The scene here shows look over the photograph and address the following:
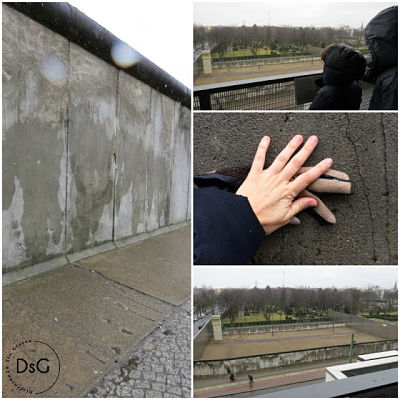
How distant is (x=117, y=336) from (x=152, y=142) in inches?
122

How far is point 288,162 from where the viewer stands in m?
1.88

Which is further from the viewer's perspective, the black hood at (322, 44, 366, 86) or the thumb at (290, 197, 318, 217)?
the black hood at (322, 44, 366, 86)

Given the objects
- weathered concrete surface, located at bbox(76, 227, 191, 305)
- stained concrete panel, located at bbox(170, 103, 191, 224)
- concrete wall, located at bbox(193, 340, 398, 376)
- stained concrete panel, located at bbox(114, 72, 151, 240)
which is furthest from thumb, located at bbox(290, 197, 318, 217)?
stained concrete panel, located at bbox(170, 103, 191, 224)

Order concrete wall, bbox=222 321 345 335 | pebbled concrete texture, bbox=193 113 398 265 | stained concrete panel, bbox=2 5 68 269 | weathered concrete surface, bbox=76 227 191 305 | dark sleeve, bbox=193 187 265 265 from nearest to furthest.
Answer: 1. dark sleeve, bbox=193 187 265 265
2. pebbled concrete texture, bbox=193 113 398 265
3. stained concrete panel, bbox=2 5 68 269
4. weathered concrete surface, bbox=76 227 191 305
5. concrete wall, bbox=222 321 345 335

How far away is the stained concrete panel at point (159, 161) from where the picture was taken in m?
4.44

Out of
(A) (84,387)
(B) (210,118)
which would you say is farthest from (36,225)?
(B) (210,118)

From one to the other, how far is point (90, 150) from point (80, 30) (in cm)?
127

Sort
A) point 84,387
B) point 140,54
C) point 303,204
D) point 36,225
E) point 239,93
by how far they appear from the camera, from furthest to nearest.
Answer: point 140,54 < point 36,225 < point 239,93 < point 303,204 < point 84,387

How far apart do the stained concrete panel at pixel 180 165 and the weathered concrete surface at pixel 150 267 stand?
1.38 meters

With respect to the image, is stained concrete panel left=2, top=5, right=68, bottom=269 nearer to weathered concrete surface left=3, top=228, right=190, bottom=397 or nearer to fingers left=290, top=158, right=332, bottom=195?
weathered concrete surface left=3, top=228, right=190, bottom=397

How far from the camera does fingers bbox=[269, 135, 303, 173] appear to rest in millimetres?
1872

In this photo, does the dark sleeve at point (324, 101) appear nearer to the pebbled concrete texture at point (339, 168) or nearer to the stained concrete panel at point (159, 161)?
the pebbled concrete texture at point (339, 168)

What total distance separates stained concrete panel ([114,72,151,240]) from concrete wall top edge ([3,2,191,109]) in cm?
19

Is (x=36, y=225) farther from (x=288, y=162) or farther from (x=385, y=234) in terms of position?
(x=385, y=234)
